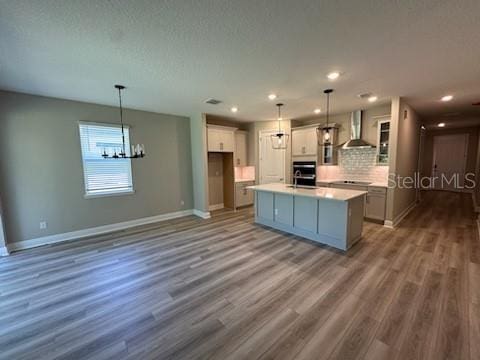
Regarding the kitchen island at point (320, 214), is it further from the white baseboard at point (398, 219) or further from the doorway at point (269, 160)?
the doorway at point (269, 160)

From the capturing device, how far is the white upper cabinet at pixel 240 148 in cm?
675

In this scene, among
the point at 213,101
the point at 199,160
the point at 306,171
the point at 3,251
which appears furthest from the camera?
the point at 306,171

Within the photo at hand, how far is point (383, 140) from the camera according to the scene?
4.93 m

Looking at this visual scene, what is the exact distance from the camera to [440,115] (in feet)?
20.2

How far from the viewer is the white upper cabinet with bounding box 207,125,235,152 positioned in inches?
225

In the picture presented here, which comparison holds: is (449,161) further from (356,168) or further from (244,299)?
(244,299)

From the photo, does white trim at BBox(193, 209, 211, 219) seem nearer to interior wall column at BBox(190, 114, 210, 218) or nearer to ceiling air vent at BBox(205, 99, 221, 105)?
interior wall column at BBox(190, 114, 210, 218)

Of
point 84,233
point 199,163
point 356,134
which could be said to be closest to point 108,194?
point 84,233

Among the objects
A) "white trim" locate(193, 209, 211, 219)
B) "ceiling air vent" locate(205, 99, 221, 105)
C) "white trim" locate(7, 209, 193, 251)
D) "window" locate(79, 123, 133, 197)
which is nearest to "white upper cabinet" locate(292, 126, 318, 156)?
"ceiling air vent" locate(205, 99, 221, 105)

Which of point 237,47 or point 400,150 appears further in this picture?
point 400,150

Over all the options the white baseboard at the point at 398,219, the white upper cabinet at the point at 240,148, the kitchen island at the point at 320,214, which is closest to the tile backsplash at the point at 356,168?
the white baseboard at the point at 398,219

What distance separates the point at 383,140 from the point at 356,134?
2.04ft

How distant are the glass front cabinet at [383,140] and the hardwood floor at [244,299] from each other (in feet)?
6.37

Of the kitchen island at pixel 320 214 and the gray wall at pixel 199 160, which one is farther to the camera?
the gray wall at pixel 199 160
